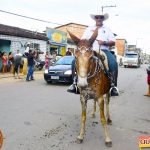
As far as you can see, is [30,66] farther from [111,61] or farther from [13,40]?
[111,61]

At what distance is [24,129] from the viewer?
6957 millimetres

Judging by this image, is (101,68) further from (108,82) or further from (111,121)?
(111,121)

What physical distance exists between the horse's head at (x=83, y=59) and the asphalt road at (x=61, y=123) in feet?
4.42

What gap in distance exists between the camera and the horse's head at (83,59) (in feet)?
17.5

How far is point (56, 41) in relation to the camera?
3816 cm

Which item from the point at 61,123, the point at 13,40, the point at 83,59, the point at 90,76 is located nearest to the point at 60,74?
the point at 61,123

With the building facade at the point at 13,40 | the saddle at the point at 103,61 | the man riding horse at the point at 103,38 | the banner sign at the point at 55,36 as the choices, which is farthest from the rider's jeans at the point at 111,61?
the banner sign at the point at 55,36

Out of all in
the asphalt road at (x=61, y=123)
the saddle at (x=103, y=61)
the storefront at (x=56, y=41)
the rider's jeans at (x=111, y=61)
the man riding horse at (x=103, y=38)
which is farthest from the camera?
the storefront at (x=56, y=41)

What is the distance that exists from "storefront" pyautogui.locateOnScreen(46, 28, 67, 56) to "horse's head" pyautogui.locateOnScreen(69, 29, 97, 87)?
99.8 ft

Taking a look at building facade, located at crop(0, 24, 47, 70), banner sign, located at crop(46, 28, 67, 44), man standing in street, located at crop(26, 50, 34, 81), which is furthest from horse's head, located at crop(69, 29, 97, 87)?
banner sign, located at crop(46, 28, 67, 44)

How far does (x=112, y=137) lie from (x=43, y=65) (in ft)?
73.0

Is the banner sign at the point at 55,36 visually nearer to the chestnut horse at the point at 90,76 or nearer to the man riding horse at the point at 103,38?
the man riding horse at the point at 103,38

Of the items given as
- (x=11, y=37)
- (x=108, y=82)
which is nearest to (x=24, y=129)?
(x=108, y=82)

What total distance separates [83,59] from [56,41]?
109 ft
